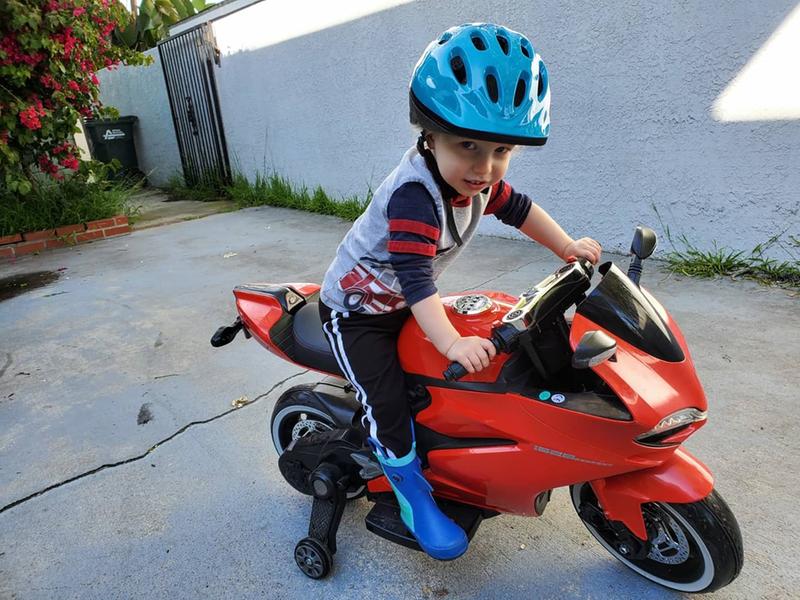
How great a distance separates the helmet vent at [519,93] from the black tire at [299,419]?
1.26 m

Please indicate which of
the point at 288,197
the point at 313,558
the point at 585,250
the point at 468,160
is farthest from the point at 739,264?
the point at 288,197

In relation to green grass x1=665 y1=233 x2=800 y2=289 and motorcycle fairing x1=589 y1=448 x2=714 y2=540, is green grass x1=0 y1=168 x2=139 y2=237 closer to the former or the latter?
green grass x1=665 y1=233 x2=800 y2=289

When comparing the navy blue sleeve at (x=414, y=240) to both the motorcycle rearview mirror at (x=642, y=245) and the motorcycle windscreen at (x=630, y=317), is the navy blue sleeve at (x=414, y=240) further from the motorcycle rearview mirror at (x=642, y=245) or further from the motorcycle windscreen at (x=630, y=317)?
the motorcycle rearview mirror at (x=642, y=245)

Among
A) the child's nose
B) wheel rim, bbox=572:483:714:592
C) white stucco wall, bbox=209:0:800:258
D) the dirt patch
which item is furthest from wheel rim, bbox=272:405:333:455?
the dirt patch

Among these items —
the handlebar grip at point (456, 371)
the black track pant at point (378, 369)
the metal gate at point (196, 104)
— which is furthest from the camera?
the metal gate at point (196, 104)

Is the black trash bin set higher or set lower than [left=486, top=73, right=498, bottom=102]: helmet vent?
lower

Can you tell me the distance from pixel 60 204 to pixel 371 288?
6.21 metres

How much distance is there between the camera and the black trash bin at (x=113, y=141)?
10.2m

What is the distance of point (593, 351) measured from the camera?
1.15 metres

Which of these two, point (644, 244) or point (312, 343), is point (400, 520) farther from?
point (644, 244)

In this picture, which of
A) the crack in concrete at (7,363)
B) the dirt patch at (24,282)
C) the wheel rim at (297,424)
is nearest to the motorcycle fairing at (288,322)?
→ the wheel rim at (297,424)

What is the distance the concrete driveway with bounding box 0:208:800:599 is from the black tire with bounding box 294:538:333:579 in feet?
0.17

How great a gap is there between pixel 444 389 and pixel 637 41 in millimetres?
3523

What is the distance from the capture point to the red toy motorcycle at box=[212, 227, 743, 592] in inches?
50.9
